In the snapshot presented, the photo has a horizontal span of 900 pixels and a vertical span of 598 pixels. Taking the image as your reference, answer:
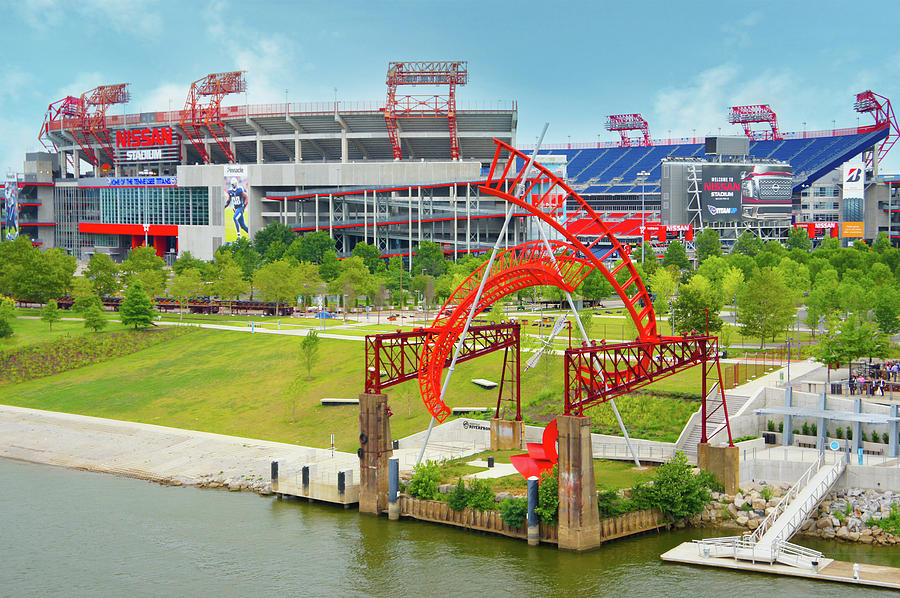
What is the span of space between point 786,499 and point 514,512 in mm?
13121

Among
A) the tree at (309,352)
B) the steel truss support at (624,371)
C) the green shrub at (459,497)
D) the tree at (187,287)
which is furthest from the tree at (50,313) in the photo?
the steel truss support at (624,371)

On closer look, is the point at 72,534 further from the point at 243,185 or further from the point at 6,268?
the point at 243,185

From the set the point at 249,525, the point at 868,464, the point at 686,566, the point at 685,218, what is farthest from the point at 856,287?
the point at 685,218

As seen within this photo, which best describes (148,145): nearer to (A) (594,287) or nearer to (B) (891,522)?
(A) (594,287)

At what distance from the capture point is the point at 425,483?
5347 cm

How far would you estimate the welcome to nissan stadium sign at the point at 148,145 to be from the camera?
191m

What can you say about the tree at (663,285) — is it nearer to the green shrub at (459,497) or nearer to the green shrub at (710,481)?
the green shrub at (710,481)

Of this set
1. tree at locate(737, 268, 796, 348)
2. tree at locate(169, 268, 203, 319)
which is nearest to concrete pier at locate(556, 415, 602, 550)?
tree at locate(737, 268, 796, 348)

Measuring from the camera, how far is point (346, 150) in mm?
179125

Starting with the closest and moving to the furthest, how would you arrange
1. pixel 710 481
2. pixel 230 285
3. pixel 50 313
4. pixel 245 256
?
pixel 710 481 → pixel 50 313 → pixel 230 285 → pixel 245 256

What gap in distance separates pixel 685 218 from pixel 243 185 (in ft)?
267

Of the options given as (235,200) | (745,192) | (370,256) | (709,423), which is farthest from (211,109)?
(709,423)

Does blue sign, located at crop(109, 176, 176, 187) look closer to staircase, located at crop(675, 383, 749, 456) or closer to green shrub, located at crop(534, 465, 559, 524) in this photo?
staircase, located at crop(675, 383, 749, 456)

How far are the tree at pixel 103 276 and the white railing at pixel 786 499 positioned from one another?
307 feet
